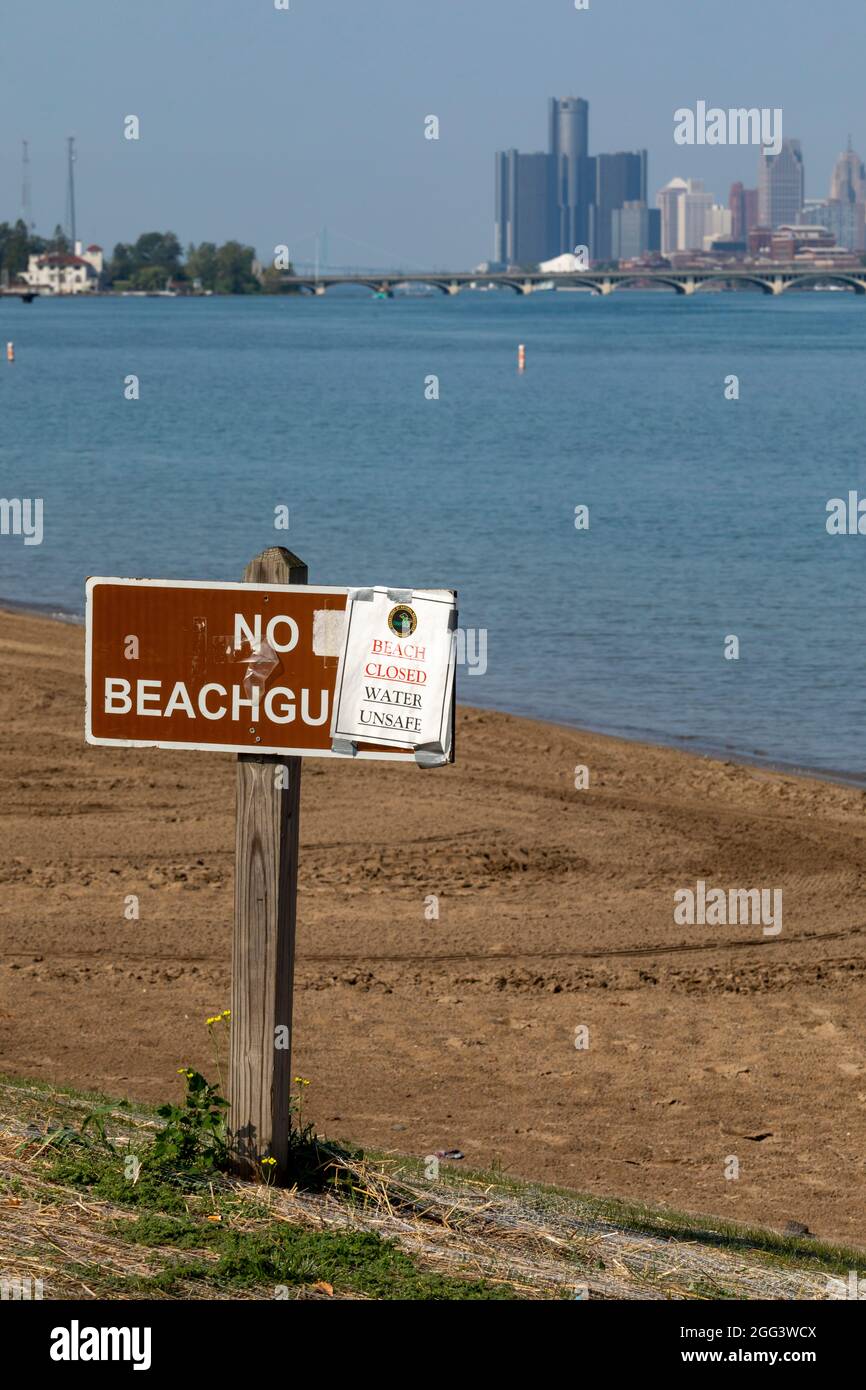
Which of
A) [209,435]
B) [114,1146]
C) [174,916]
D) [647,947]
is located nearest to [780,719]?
[647,947]

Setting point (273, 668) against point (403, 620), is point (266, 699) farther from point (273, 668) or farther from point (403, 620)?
point (403, 620)

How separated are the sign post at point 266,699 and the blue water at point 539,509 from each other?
1239 centimetres

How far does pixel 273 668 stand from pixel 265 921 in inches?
29.9

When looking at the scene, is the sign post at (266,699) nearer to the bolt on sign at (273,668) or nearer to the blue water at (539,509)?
the bolt on sign at (273,668)

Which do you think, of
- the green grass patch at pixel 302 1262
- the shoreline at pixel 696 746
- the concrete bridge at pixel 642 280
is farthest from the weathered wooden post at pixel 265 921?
the concrete bridge at pixel 642 280

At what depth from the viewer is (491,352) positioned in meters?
117

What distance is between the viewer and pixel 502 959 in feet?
34.5

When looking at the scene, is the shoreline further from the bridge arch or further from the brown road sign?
the bridge arch

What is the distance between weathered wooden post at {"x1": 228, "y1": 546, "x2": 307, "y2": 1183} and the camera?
206 inches

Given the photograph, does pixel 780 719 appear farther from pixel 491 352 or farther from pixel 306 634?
pixel 491 352

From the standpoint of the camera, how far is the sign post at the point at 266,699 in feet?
16.6
